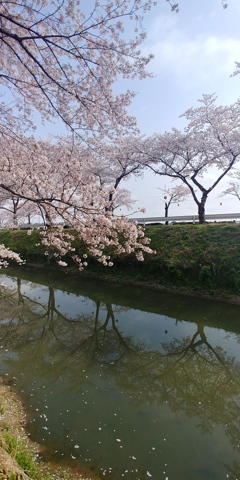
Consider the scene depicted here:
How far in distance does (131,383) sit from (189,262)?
22.6 ft

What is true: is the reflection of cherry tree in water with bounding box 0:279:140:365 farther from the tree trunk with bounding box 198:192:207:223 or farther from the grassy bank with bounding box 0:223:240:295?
the tree trunk with bounding box 198:192:207:223

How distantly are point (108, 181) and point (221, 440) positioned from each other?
68.9 feet

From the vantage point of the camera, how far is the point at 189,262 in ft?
35.4

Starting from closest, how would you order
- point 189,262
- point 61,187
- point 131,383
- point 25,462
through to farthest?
point 25,462 → point 131,383 → point 61,187 → point 189,262

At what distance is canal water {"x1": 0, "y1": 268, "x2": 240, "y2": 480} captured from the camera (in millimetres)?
3176

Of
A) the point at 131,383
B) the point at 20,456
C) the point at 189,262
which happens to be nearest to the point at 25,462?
the point at 20,456

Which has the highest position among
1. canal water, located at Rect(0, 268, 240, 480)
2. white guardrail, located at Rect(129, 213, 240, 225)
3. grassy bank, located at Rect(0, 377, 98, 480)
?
white guardrail, located at Rect(129, 213, 240, 225)

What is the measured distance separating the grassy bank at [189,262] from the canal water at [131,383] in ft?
4.09

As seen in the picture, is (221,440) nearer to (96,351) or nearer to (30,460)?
(30,460)

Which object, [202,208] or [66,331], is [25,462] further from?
[202,208]

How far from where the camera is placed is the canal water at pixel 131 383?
10.4ft

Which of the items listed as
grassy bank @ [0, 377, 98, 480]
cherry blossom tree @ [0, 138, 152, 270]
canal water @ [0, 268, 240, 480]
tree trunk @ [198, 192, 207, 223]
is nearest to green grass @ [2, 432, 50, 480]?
grassy bank @ [0, 377, 98, 480]

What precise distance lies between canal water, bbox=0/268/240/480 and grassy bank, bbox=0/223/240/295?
1246 millimetres

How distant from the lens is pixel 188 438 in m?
3.49
